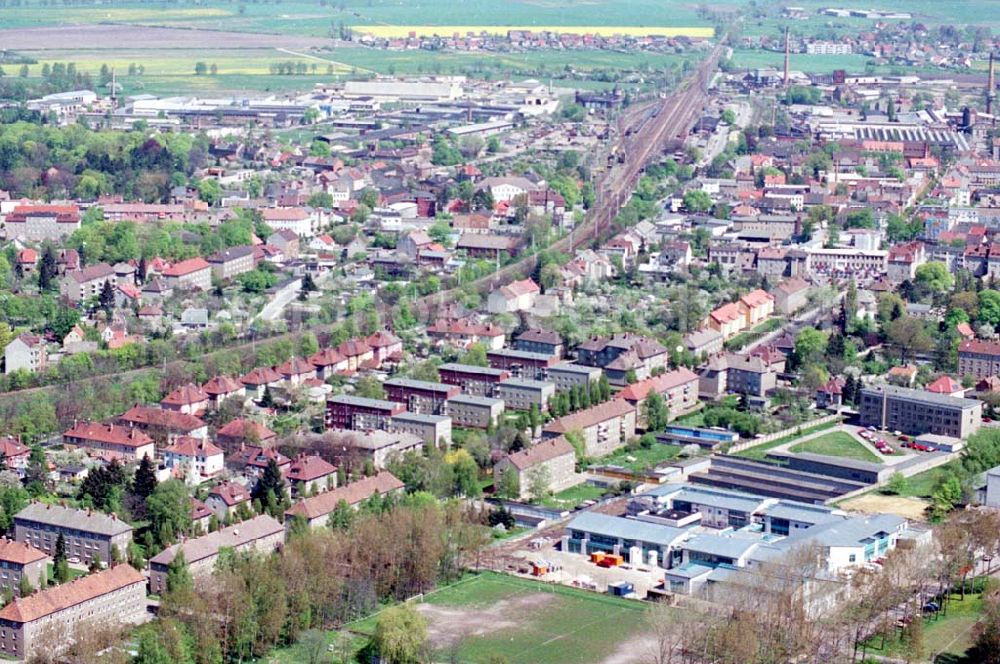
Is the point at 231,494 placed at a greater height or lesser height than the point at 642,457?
greater

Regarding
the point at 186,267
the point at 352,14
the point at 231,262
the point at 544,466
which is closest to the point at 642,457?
the point at 544,466

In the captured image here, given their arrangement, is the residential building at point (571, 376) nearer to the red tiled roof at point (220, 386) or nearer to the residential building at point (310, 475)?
the red tiled roof at point (220, 386)

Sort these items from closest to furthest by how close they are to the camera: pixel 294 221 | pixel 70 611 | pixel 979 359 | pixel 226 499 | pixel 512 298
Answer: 1. pixel 70 611
2. pixel 226 499
3. pixel 979 359
4. pixel 512 298
5. pixel 294 221

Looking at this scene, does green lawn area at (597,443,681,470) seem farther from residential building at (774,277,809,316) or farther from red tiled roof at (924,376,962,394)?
residential building at (774,277,809,316)

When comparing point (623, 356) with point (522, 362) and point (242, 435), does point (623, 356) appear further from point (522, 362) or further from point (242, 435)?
point (242, 435)

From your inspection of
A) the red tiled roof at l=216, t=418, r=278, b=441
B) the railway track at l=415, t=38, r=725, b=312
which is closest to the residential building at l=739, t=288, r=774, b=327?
the railway track at l=415, t=38, r=725, b=312

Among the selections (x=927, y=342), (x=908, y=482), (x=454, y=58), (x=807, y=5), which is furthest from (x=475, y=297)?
(x=807, y=5)

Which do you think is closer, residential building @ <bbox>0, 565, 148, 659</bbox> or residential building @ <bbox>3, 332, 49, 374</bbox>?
residential building @ <bbox>0, 565, 148, 659</bbox>
